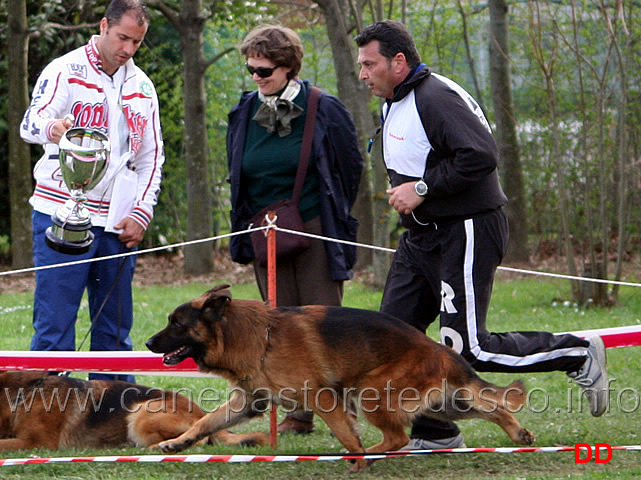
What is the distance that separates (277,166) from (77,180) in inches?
45.5

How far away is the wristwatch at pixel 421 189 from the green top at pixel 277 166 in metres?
0.97

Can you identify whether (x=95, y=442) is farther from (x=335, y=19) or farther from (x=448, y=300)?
(x=335, y=19)

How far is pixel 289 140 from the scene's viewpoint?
5.35 meters

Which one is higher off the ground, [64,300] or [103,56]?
[103,56]

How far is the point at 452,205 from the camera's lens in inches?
180

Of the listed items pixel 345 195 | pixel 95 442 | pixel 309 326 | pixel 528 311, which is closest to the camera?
pixel 309 326

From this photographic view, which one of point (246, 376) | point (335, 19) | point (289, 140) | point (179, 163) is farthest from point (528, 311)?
point (179, 163)

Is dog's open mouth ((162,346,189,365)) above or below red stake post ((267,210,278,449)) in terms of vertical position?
below

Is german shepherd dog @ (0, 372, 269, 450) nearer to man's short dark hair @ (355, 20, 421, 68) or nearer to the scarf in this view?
the scarf

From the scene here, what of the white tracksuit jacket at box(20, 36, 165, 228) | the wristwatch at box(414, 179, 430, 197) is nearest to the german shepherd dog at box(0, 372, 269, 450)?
the white tracksuit jacket at box(20, 36, 165, 228)

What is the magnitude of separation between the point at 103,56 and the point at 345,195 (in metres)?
1.61

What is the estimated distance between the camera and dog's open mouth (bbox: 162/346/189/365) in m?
4.48

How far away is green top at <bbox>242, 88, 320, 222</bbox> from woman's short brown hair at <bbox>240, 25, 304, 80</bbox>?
0.23 m

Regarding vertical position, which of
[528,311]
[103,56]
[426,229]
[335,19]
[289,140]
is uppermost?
[335,19]
